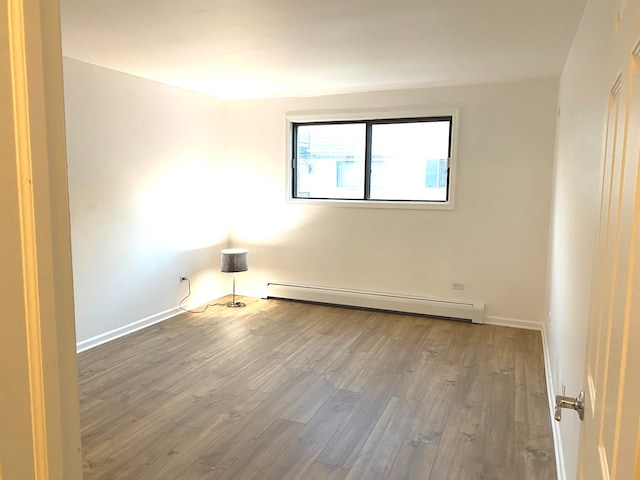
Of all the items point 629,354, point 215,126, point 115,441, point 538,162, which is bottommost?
point 115,441

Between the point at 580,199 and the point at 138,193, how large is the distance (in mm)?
3666

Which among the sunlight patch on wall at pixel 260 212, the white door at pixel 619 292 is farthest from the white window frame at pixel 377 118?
the white door at pixel 619 292

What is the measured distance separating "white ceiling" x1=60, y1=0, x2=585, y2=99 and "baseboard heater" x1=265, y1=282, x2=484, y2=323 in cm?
222

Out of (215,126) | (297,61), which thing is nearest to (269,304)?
(215,126)

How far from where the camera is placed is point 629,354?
65cm

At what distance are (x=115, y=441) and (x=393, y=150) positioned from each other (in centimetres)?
379

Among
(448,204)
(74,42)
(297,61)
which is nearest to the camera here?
(74,42)

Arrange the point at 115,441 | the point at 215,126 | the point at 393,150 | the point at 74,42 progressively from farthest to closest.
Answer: the point at 215,126 → the point at 393,150 → the point at 74,42 → the point at 115,441

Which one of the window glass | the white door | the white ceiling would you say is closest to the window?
the window glass

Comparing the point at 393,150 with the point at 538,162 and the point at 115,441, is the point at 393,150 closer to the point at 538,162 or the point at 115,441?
the point at 538,162

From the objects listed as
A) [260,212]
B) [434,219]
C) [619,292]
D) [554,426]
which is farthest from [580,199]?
[260,212]

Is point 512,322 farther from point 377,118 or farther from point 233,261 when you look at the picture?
point 233,261

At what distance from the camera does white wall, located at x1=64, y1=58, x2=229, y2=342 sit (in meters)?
3.82

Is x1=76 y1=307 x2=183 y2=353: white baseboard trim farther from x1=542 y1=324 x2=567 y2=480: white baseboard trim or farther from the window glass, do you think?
x1=542 y1=324 x2=567 y2=480: white baseboard trim
